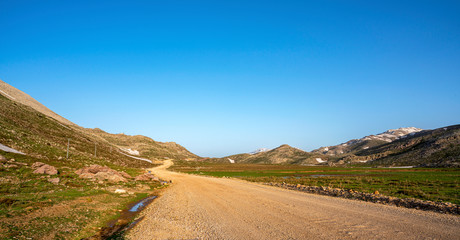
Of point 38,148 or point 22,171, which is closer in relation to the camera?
point 22,171

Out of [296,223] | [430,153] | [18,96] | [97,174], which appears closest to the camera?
[296,223]

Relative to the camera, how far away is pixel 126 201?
2686 centimetres

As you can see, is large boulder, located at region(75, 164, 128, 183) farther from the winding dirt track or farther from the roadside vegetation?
the winding dirt track

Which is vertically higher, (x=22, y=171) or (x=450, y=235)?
(x=22, y=171)

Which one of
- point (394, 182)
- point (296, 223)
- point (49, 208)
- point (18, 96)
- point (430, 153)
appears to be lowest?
point (394, 182)

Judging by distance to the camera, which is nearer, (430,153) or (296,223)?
(296,223)

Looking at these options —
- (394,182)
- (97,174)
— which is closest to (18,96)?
(97,174)

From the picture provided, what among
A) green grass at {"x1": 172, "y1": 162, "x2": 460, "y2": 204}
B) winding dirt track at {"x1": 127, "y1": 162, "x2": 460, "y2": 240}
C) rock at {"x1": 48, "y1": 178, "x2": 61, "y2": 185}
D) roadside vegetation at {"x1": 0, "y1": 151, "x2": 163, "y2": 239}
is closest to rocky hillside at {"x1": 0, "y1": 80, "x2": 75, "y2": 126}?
rock at {"x1": 48, "y1": 178, "x2": 61, "y2": 185}

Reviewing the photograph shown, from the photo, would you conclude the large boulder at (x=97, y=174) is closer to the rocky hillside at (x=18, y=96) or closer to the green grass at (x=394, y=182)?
the green grass at (x=394, y=182)

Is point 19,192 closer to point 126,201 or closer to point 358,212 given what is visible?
point 126,201

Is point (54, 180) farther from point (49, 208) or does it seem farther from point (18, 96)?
point (18, 96)

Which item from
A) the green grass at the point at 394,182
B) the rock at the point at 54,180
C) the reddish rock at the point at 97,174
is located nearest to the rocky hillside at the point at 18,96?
the reddish rock at the point at 97,174

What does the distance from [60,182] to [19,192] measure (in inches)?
278

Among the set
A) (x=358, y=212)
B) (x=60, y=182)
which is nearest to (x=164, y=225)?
(x=358, y=212)
